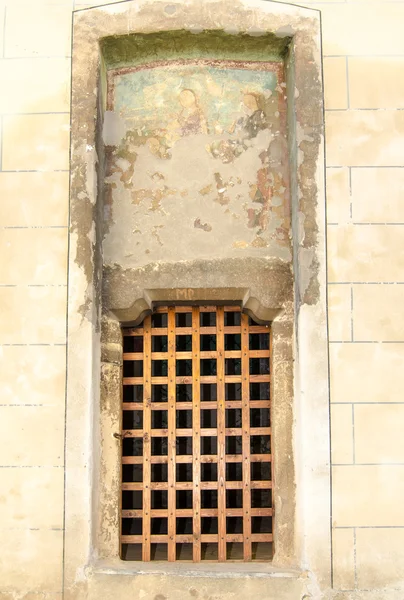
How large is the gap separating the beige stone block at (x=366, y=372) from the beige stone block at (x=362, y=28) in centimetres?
210

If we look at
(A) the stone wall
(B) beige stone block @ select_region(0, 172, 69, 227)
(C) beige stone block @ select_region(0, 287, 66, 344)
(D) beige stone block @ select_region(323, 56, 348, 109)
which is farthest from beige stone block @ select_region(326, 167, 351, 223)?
(C) beige stone block @ select_region(0, 287, 66, 344)

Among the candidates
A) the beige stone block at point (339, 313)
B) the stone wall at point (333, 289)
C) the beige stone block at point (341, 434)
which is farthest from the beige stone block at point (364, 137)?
the beige stone block at point (341, 434)

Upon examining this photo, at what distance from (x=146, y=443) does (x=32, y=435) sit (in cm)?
81

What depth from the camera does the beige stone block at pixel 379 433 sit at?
4129 mm

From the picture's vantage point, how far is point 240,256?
4.42 meters

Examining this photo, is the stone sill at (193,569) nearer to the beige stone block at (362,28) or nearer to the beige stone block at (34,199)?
the beige stone block at (34,199)

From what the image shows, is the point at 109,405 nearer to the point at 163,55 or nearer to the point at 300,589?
the point at 300,589

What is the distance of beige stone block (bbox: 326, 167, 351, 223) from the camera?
431 cm

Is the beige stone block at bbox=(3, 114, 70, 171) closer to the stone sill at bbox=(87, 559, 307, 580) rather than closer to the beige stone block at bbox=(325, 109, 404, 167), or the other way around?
the beige stone block at bbox=(325, 109, 404, 167)

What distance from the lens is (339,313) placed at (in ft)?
13.9

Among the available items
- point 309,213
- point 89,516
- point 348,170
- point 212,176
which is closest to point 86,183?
point 212,176

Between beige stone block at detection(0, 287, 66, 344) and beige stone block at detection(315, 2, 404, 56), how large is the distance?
103 inches

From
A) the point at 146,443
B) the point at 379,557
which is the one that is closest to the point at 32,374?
the point at 146,443

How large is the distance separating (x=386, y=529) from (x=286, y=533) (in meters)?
0.66
